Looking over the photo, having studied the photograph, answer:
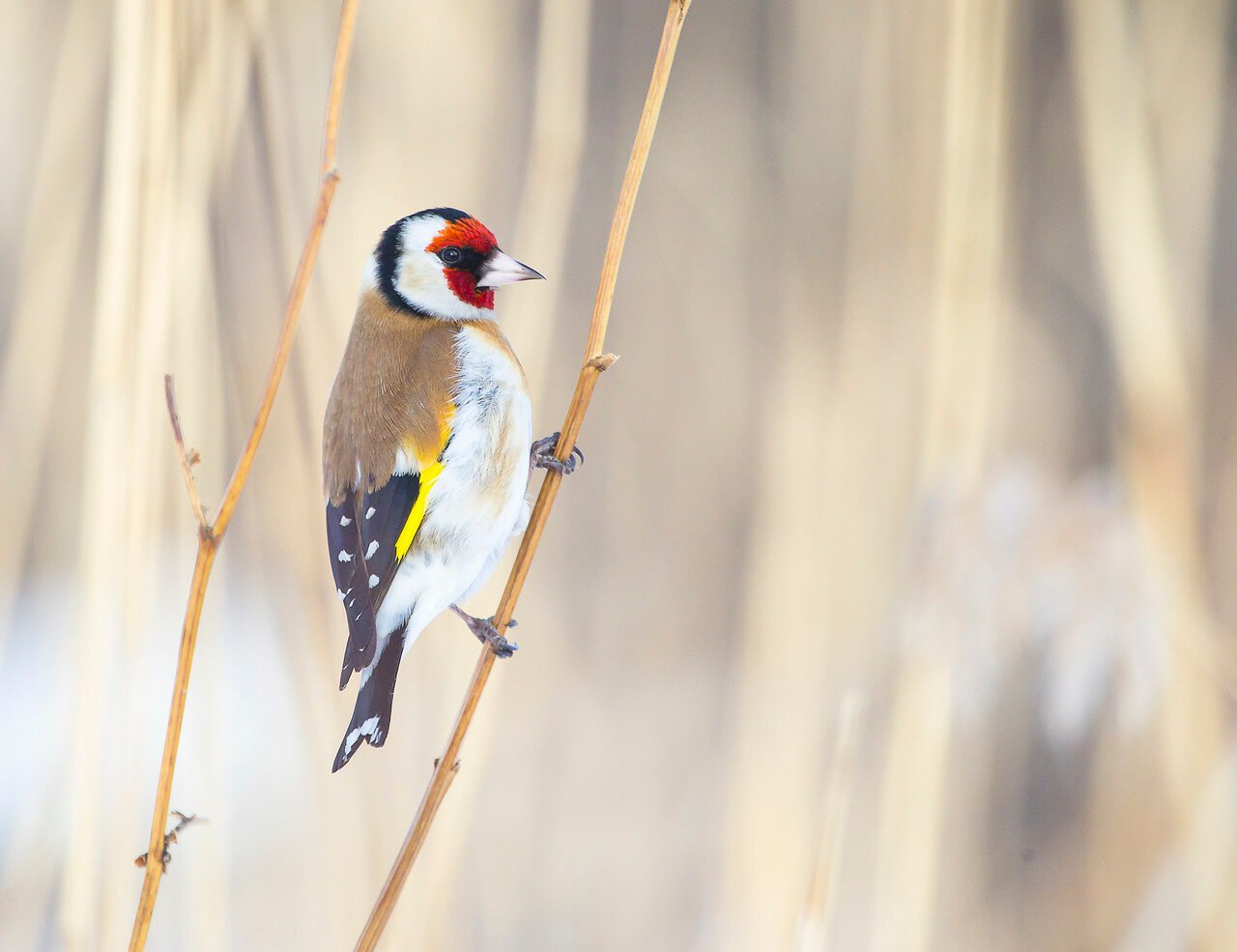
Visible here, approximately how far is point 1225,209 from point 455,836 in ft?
5.36

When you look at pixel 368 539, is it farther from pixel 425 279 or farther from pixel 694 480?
pixel 694 480

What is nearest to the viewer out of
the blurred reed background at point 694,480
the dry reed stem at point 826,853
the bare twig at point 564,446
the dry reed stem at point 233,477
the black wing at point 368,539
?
the dry reed stem at point 233,477

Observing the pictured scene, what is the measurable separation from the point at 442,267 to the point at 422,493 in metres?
0.21

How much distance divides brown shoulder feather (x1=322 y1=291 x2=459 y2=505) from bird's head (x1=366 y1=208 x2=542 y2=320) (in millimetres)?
22

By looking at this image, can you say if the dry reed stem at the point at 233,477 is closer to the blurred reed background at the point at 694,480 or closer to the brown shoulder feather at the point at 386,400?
the brown shoulder feather at the point at 386,400

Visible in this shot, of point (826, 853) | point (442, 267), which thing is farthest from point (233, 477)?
point (826, 853)

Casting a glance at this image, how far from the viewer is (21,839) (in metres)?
1.36

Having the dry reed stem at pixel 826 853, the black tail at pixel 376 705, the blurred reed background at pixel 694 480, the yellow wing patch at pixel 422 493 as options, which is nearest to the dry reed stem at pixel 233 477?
the black tail at pixel 376 705

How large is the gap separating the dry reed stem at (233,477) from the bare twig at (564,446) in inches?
6.5

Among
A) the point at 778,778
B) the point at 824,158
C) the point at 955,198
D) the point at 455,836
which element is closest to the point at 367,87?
the point at 824,158

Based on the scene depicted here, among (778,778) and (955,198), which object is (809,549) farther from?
(955,198)

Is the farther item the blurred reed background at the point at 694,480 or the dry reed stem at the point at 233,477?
the blurred reed background at the point at 694,480

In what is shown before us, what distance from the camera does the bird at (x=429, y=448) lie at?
893mm

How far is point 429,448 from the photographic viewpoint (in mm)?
930
